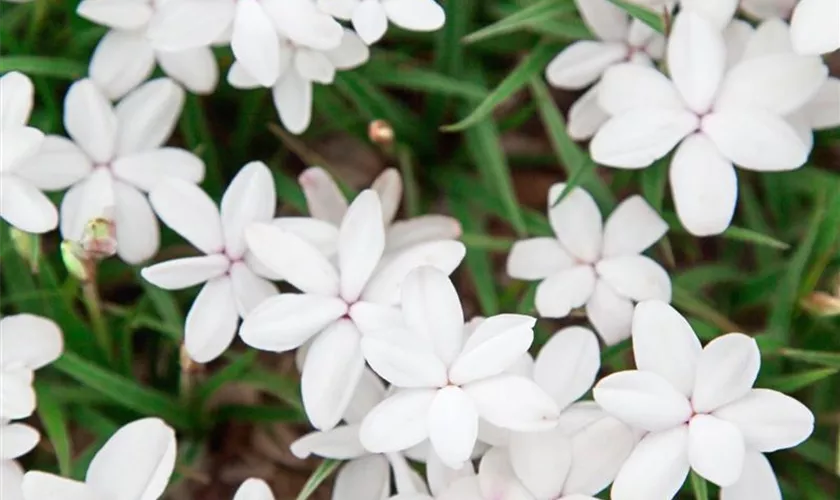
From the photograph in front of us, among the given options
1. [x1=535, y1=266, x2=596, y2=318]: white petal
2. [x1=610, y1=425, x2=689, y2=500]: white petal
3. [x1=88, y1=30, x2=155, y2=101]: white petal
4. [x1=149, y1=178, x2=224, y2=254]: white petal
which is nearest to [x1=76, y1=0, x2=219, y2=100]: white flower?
[x1=88, y1=30, x2=155, y2=101]: white petal

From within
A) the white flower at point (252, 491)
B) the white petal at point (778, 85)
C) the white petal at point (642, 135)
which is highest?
the white petal at point (778, 85)

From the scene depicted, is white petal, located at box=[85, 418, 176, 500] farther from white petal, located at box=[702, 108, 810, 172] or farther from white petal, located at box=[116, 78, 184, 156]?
white petal, located at box=[702, 108, 810, 172]

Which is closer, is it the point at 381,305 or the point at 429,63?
the point at 381,305

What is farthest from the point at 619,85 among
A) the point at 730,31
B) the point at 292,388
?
the point at 292,388

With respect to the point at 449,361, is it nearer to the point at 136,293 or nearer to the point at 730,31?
the point at 730,31

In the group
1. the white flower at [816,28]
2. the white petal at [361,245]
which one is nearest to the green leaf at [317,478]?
the white petal at [361,245]

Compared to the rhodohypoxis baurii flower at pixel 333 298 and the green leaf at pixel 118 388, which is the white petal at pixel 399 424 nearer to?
the rhodohypoxis baurii flower at pixel 333 298

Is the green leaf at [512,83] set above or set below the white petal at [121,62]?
below
